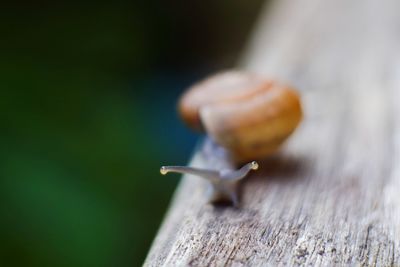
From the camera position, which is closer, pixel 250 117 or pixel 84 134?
pixel 250 117

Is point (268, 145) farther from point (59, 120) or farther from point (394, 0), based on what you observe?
point (394, 0)

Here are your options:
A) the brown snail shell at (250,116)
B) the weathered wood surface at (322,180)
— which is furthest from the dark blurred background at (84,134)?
the brown snail shell at (250,116)

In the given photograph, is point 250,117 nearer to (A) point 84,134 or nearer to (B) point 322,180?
(B) point 322,180

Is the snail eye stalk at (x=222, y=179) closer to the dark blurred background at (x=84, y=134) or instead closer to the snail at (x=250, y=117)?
the snail at (x=250, y=117)

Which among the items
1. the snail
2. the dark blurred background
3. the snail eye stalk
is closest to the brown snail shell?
the snail

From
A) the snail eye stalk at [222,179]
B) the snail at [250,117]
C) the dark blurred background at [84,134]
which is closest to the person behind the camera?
the snail eye stalk at [222,179]

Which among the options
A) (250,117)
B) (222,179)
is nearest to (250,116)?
(250,117)

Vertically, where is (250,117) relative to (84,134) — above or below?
above
